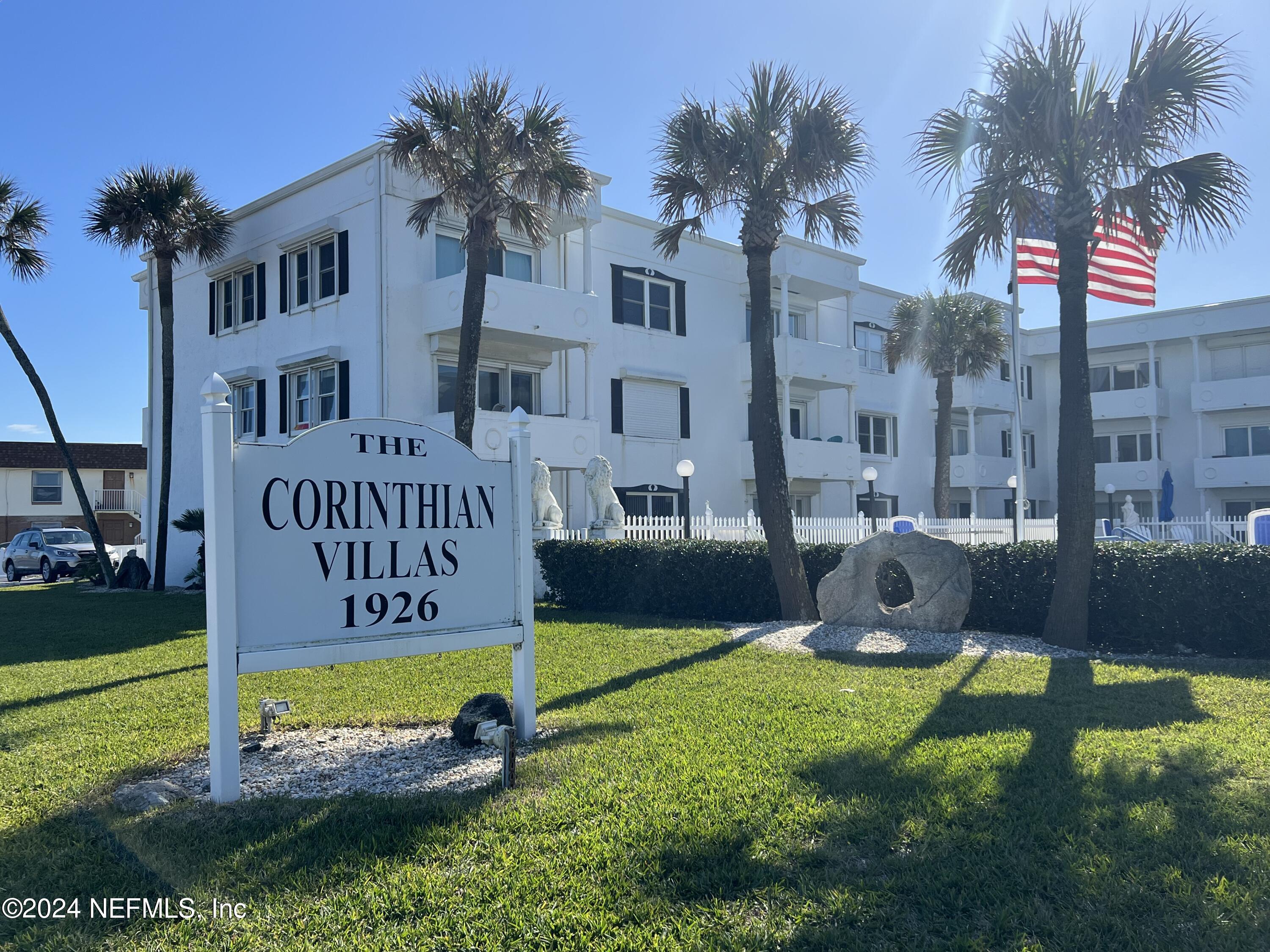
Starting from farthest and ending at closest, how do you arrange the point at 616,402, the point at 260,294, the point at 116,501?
the point at 116,501, the point at 616,402, the point at 260,294

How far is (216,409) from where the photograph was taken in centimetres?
499

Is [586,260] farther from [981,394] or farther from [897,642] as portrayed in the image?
[981,394]

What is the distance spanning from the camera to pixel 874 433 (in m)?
30.8

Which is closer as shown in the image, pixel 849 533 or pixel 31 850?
pixel 31 850

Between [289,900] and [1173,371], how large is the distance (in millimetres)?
37418

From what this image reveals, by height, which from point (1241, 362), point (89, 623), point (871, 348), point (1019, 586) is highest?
point (871, 348)

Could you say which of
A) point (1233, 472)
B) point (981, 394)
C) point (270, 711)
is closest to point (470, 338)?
point (270, 711)

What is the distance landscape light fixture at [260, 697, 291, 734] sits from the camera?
20.9ft

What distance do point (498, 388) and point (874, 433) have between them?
14.6m

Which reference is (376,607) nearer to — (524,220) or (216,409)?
(216,409)

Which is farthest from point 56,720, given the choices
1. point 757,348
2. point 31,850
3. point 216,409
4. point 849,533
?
point 849,533

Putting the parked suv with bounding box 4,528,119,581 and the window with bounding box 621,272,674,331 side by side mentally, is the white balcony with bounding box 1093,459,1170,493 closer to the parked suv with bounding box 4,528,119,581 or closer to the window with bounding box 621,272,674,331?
the window with bounding box 621,272,674,331

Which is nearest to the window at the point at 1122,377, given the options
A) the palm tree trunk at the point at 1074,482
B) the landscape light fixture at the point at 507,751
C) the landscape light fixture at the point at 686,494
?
the landscape light fixture at the point at 686,494

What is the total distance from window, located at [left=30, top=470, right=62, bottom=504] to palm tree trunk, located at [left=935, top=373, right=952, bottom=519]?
4111 centimetres
